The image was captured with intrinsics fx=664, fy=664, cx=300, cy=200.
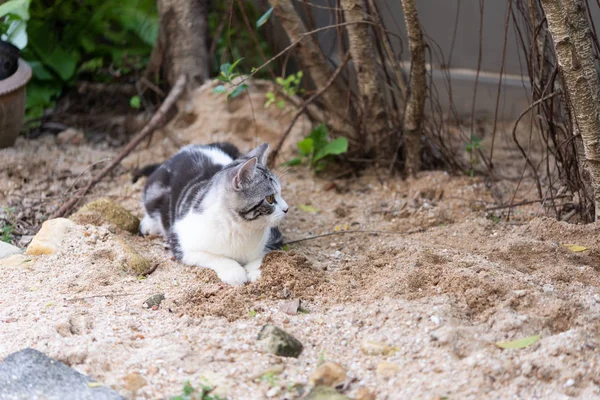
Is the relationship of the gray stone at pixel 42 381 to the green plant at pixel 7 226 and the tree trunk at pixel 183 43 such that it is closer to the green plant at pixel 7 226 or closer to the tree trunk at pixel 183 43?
the green plant at pixel 7 226

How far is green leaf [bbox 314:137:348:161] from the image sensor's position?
15.2ft

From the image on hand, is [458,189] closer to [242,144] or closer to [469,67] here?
[469,67]

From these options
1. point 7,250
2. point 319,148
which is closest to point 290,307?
point 7,250

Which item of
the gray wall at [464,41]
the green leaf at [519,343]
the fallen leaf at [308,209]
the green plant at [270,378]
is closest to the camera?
the green plant at [270,378]

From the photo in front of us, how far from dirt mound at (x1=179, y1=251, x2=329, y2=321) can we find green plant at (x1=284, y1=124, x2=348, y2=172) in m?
1.38

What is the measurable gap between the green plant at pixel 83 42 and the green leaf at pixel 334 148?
2.22 m

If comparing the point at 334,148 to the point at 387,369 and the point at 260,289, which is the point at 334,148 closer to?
the point at 260,289

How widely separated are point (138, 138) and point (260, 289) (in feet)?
7.22

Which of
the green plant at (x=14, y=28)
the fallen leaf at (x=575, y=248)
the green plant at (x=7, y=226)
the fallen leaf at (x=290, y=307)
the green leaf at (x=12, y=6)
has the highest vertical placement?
the green leaf at (x=12, y=6)

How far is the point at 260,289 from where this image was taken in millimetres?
3176

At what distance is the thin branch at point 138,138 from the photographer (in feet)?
14.1

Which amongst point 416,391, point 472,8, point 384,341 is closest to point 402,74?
point 472,8

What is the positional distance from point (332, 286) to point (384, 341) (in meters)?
0.61

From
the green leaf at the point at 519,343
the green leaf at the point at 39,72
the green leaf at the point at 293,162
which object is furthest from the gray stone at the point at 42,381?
the green leaf at the point at 39,72
